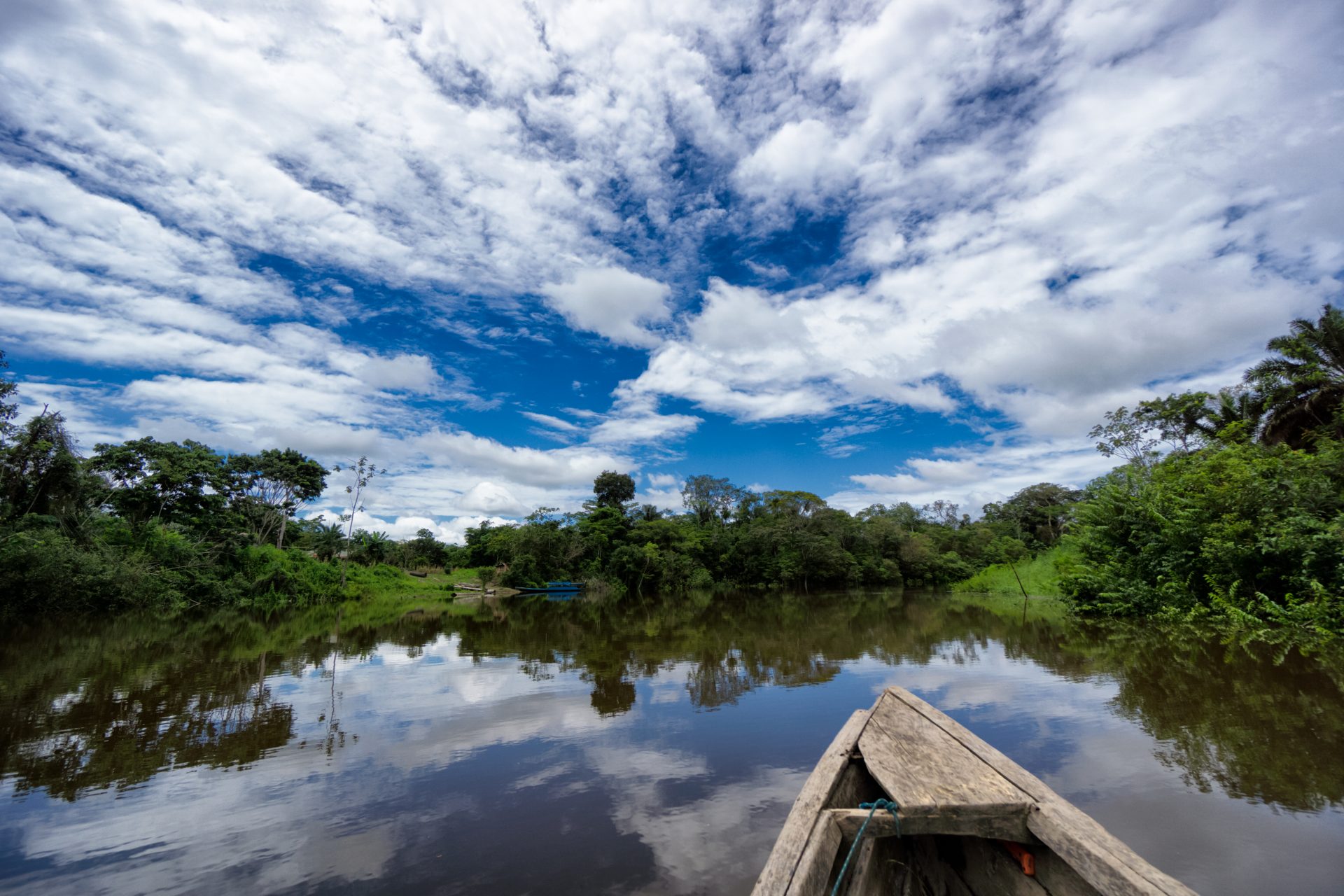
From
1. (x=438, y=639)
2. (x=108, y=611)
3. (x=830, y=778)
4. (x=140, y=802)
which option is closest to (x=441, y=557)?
(x=108, y=611)

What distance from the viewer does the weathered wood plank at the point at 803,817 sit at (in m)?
1.81

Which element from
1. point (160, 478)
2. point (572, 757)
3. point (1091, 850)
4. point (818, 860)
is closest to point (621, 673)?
point (572, 757)

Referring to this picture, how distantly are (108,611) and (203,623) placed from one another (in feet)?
14.3

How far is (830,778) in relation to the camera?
8.84ft

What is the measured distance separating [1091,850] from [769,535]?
111ft

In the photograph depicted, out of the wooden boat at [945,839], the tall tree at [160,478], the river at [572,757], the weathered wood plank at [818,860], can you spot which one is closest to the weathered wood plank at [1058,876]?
the wooden boat at [945,839]

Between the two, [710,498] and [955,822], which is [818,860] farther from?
[710,498]

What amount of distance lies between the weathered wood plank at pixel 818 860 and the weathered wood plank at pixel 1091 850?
771mm

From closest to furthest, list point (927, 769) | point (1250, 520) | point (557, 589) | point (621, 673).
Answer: point (927, 769) < point (621, 673) < point (1250, 520) < point (557, 589)

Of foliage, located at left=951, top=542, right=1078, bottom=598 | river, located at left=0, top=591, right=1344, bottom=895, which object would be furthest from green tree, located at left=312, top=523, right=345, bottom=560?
foliage, located at left=951, top=542, right=1078, bottom=598

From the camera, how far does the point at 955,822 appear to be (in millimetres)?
2238

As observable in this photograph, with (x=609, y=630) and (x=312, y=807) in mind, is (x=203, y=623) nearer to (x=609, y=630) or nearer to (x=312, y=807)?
(x=609, y=630)

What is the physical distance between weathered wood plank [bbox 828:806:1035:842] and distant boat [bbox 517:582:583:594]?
3117 cm

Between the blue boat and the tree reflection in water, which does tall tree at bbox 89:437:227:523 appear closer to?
the tree reflection in water
